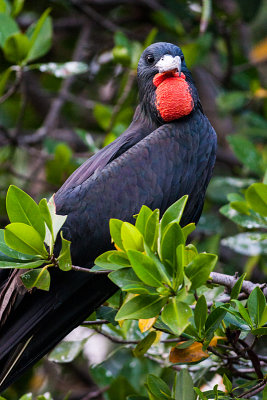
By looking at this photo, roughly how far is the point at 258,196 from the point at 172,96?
758mm

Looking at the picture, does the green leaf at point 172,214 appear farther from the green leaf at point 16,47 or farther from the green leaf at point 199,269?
the green leaf at point 16,47

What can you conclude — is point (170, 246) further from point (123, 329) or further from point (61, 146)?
point (61, 146)

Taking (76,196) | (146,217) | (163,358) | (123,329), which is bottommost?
(163,358)

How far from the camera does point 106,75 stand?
5.14 m

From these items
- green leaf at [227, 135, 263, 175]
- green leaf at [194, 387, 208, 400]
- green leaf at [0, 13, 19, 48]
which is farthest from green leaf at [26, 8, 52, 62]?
green leaf at [194, 387, 208, 400]

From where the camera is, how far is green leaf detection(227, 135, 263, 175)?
3893mm

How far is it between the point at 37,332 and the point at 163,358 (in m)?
0.61

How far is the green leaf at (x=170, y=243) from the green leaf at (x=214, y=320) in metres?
0.27

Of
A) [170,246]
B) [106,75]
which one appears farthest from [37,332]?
[106,75]

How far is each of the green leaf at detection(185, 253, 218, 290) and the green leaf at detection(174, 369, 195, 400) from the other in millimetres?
403

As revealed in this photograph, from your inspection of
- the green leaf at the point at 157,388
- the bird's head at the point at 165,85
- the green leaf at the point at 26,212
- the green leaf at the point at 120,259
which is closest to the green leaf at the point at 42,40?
the bird's head at the point at 165,85

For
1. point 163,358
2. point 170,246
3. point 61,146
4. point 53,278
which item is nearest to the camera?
point 170,246

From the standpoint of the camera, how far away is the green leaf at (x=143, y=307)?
2.02 m

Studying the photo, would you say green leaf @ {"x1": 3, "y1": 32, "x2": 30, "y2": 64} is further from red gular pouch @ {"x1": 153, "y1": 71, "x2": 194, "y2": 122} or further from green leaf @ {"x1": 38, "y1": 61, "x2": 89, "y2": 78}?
red gular pouch @ {"x1": 153, "y1": 71, "x2": 194, "y2": 122}
